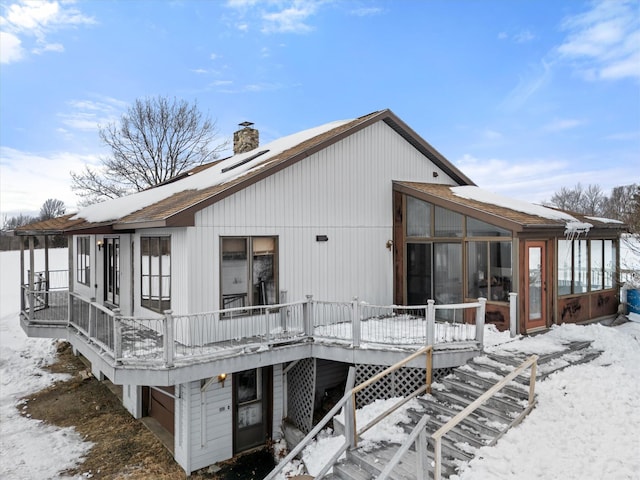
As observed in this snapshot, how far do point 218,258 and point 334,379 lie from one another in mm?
4621

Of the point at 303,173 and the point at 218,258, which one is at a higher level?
the point at 303,173

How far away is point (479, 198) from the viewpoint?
34.4ft

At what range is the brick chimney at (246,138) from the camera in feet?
55.1

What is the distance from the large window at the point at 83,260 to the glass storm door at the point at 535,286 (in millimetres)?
13206

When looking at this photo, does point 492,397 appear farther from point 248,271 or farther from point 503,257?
point 248,271

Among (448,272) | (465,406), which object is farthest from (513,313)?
(465,406)

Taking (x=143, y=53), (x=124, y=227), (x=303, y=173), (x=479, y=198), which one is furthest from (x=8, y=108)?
(x=479, y=198)

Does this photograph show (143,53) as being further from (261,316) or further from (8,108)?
(261,316)

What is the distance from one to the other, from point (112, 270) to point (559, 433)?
36.9 feet

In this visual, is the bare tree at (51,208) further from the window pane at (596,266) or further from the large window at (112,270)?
the window pane at (596,266)

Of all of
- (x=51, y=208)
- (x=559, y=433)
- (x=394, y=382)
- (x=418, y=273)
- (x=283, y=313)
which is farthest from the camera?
(x=51, y=208)

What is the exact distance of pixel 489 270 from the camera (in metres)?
9.18

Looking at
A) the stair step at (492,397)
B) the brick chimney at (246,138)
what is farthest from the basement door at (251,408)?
the brick chimney at (246,138)

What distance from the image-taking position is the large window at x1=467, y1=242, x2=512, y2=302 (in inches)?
352
